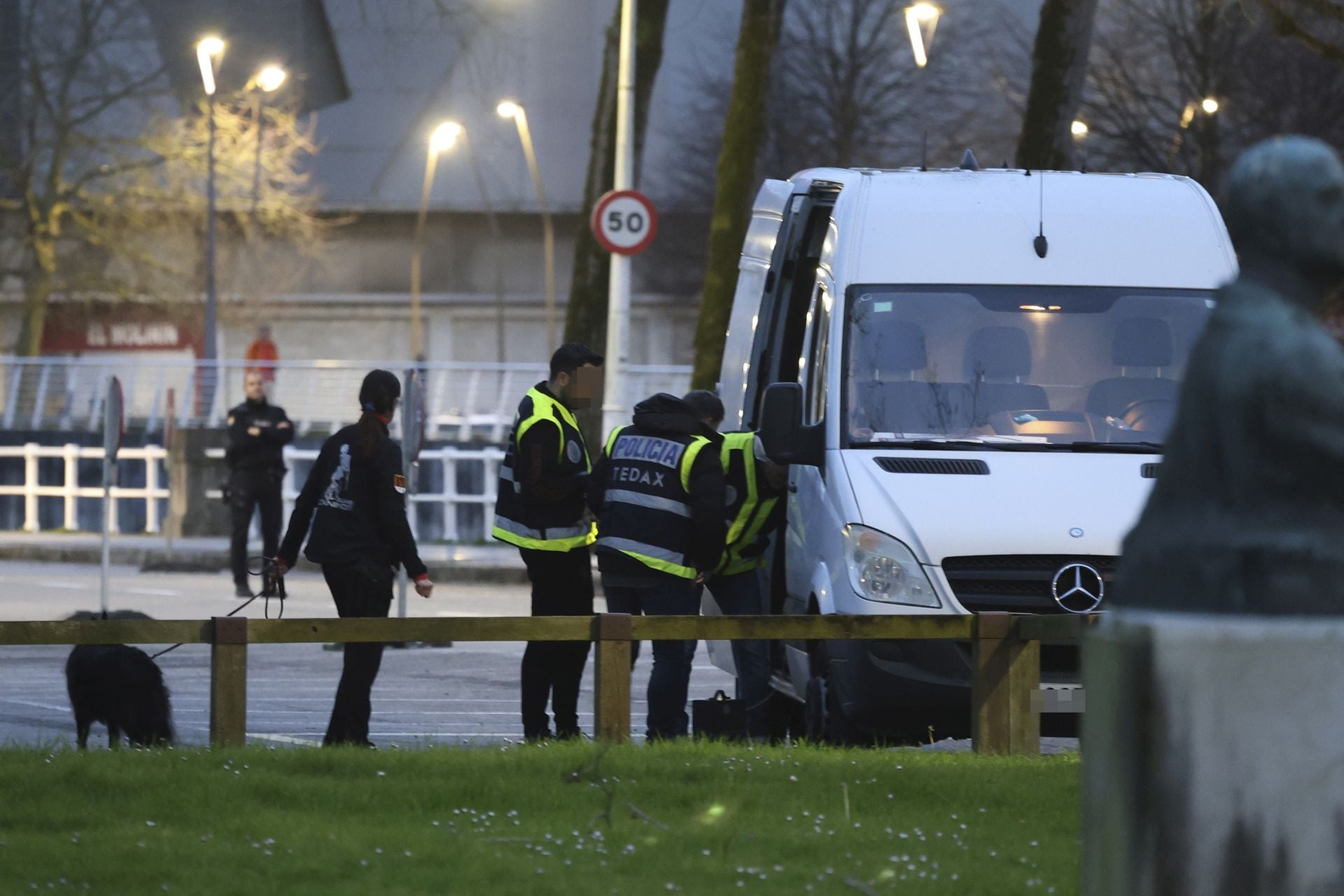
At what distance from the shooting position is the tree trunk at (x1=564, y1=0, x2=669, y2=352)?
2584 centimetres

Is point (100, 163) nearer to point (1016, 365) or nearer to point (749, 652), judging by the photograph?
point (749, 652)

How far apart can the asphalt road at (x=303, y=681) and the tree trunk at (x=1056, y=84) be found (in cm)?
566

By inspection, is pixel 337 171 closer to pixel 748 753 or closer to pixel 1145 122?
pixel 1145 122

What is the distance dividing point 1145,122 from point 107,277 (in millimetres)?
20915

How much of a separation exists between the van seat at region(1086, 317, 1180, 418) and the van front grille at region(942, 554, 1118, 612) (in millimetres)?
879

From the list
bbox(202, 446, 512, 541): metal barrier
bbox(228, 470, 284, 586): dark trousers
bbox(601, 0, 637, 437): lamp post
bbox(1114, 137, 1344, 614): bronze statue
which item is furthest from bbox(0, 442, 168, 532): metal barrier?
bbox(1114, 137, 1344, 614): bronze statue

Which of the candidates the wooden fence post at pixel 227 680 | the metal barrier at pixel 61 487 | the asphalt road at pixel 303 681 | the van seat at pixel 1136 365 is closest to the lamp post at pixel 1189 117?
the metal barrier at pixel 61 487

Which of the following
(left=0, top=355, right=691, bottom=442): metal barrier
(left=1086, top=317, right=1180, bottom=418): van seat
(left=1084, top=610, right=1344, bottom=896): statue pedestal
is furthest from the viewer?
(left=0, top=355, right=691, bottom=442): metal barrier

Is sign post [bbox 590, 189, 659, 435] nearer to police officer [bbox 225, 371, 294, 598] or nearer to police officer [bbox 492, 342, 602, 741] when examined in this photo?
police officer [bbox 225, 371, 294, 598]

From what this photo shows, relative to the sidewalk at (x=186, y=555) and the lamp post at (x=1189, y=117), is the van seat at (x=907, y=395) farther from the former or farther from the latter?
the lamp post at (x=1189, y=117)

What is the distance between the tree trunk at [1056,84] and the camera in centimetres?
2114

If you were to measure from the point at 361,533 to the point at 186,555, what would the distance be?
1496 cm

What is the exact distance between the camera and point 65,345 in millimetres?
62688

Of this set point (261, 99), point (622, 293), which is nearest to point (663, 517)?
point (622, 293)
